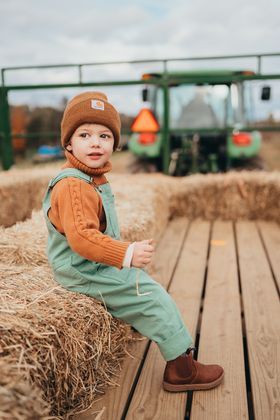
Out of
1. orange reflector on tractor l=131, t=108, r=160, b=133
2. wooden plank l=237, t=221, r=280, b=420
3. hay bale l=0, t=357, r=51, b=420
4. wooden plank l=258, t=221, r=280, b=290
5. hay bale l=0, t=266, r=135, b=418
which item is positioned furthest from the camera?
orange reflector on tractor l=131, t=108, r=160, b=133

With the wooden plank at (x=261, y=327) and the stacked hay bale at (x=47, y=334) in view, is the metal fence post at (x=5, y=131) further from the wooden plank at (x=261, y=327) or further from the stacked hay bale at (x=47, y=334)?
the wooden plank at (x=261, y=327)

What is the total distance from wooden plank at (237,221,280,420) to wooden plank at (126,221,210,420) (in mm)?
285

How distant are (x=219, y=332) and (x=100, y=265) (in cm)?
85

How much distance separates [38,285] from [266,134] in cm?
2011

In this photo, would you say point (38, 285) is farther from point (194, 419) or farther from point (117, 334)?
point (194, 419)

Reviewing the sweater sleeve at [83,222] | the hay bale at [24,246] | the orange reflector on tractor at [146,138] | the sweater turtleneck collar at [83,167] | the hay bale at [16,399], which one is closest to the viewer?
the hay bale at [16,399]

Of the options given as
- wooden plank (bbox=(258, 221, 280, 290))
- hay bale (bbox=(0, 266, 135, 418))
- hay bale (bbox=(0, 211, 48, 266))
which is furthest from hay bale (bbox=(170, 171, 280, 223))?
hay bale (bbox=(0, 266, 135, 418))

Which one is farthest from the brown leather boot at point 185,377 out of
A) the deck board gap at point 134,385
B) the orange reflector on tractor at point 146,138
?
the orange reflector on tractor at point 146,138

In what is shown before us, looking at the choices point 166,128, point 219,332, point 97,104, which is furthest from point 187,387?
point 166,128

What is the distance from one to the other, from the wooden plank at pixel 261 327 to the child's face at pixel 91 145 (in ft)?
3.67

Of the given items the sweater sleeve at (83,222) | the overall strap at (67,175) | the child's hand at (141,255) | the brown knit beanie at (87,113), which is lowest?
the child's hand at (141,255)

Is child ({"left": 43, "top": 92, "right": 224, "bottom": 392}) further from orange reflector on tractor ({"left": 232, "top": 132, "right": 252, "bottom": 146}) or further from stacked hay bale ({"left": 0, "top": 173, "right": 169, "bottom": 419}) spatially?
orange reflector on tractor ({"left": 232, "top": 132, "right": 252, "bottom": 146})

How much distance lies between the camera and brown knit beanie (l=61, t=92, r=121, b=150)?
2070 mm

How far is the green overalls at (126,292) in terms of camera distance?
2.04m
